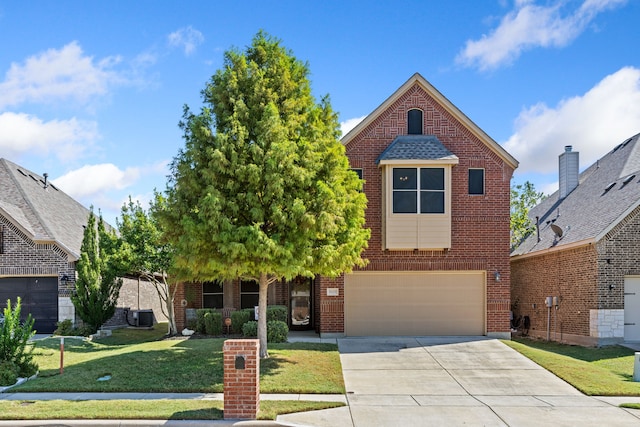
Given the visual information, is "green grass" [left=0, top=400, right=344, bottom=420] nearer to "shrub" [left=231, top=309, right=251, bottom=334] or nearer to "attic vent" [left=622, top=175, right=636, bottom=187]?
"shrub" [left=231, top=309, right=251, bottom=334]

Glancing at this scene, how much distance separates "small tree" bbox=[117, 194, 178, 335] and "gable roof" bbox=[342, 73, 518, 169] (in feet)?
23.9

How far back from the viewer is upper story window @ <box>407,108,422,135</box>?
60.8 ft

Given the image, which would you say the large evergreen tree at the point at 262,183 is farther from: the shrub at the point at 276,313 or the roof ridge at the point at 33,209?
the roof ridge at the point at 33,209

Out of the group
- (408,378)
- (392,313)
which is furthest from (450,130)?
(408,378)

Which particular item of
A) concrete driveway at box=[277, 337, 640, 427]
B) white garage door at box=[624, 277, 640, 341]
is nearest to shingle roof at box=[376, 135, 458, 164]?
concrete driveway at box=[277, 337, 640, 427]

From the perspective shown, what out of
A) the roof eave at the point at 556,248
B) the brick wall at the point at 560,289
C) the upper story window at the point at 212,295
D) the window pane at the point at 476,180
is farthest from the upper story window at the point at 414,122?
the upper story window at the point at 212,295

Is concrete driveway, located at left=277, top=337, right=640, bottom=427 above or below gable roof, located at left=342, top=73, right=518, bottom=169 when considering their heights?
below

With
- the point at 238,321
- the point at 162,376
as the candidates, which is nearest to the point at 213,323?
the point at 238,321

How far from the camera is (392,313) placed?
717 inches

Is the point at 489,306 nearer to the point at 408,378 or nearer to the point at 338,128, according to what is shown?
the point at 408,378

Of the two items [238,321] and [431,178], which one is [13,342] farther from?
[431,178]

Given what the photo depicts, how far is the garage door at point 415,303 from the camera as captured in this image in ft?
59.6

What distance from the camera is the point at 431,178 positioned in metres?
17.5

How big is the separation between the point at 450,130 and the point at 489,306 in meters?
6.24
